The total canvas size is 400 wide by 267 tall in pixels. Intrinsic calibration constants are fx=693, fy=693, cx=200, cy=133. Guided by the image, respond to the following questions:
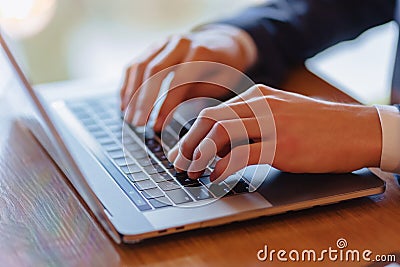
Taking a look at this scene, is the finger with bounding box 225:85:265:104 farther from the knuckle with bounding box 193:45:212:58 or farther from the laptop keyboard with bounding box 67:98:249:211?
the knuckle with bounding box 193:45:212:58

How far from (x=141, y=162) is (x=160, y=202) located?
0.39 feet

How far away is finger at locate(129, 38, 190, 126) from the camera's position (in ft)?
3.23

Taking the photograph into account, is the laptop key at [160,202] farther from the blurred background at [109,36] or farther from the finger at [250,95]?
the blurred background at [109,36]

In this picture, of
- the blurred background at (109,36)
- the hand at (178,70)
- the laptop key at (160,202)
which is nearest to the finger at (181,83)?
the hand at (178,70)

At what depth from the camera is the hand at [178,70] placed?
99 centimetres

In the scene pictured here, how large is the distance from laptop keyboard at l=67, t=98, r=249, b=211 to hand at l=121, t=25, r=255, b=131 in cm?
3

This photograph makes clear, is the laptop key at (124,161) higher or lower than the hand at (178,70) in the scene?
lower

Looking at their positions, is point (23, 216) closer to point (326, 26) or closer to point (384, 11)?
point (326, 26)

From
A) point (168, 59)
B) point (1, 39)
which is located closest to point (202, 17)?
point (168, 59)

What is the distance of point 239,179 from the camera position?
2.65 ft

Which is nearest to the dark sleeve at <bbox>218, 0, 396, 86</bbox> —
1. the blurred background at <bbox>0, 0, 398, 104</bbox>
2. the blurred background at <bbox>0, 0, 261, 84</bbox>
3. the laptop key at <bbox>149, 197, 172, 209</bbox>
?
the laptop key at <bbox>149, 197, 172, 209</bbox>

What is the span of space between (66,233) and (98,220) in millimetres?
37

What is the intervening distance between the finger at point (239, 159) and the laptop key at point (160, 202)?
0.06 meters

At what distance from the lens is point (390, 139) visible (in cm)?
82
